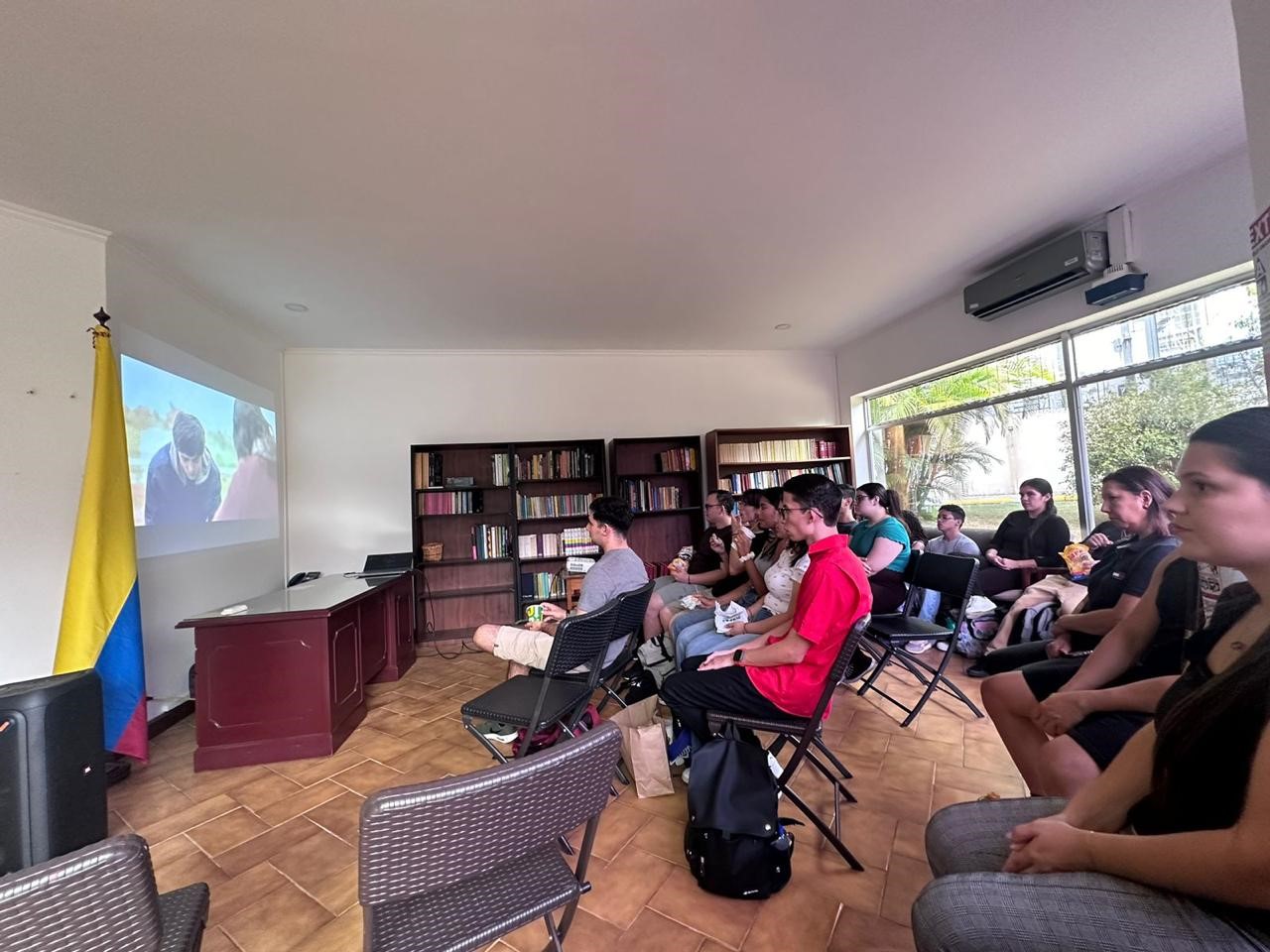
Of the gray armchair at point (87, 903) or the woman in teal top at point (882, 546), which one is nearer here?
the gray armchair at point (87, 903)

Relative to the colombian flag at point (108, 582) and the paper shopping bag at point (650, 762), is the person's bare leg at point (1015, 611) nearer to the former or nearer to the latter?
the paper shopping bag at point (650, 762)

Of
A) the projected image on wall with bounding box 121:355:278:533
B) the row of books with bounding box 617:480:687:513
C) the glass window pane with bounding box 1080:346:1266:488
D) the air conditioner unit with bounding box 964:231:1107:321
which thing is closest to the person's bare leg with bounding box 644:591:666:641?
the row of books with bounding box 617:480:687:513

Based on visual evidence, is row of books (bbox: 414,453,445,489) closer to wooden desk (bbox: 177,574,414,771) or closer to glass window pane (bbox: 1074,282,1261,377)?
wooden desk (bbox: 177,574,414,771)

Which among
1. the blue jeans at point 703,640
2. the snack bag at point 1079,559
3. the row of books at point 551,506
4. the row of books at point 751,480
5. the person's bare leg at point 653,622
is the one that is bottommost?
the person's bare leg at point 653,622

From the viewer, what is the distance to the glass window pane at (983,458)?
3732 mm

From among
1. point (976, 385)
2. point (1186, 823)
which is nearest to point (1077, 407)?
point (976, 385)

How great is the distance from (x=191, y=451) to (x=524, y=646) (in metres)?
2.84

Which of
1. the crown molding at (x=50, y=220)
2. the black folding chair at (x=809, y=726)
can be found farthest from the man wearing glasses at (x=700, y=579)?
the crown molding at (x=50, y=220)

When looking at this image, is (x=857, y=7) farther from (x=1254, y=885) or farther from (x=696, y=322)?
(x=696, y=322)

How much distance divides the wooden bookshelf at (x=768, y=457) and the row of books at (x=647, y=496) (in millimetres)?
457

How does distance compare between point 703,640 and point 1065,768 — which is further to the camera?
point 703,640

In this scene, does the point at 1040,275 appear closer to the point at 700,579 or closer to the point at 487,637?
the point at 700,579

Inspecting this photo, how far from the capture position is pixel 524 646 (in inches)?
95.5

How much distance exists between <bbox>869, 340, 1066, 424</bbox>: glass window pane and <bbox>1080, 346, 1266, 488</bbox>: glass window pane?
361 mm
